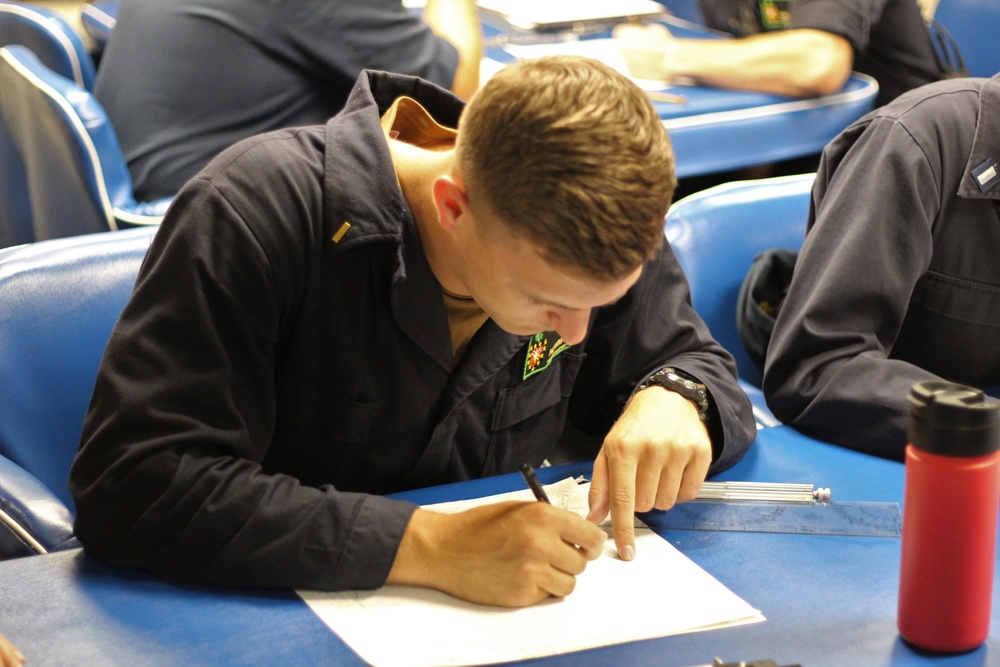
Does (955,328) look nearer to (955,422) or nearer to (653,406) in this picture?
(653,406)

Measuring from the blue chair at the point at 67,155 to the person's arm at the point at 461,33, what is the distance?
77 cm

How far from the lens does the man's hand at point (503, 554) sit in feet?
3.36

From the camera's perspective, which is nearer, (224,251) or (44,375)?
(224,251)

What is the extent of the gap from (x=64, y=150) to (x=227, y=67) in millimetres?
412

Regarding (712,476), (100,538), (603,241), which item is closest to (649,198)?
(603,241)

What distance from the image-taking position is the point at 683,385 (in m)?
1.31

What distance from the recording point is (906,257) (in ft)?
4.82

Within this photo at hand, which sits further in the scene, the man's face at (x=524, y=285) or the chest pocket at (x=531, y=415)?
the chest pocket at (x=531, y=415)

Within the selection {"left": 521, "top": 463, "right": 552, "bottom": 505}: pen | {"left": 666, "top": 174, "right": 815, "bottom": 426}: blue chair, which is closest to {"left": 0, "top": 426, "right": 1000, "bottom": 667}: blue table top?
{"left": 521, "top": 463, "right": 552, "bottom": 505}: pen

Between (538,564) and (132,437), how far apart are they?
1.30 ft

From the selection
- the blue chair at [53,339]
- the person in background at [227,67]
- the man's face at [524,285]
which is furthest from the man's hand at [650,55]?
the man's face at [524,285]

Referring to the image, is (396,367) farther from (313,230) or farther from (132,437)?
(132,437)

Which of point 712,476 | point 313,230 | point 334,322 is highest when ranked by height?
point 313,230

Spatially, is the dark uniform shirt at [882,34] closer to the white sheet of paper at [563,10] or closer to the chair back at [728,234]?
the white sheet of paper at [563,10]
